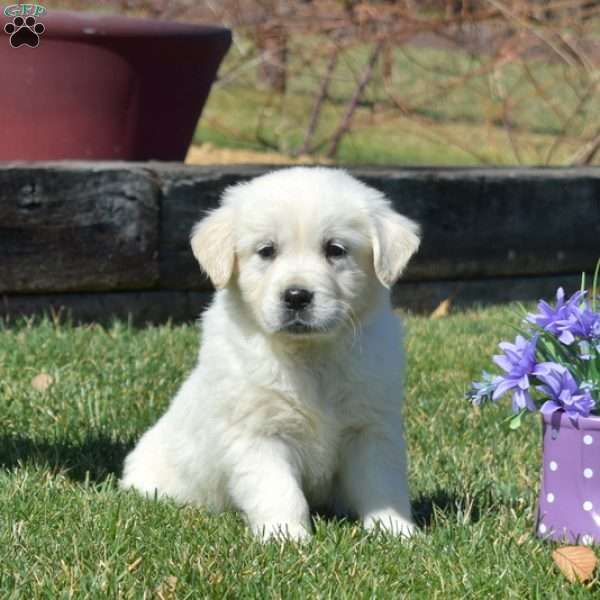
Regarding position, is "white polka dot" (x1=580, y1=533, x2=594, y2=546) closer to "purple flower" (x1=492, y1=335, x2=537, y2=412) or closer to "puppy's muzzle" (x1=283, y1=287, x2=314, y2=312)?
"purple flower" (x1=492, y1=335, x2=537, y2=412)

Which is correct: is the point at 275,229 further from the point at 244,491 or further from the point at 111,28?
the point at 111,28

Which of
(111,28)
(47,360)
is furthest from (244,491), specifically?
(111,28)

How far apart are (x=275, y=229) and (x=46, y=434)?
1233mm

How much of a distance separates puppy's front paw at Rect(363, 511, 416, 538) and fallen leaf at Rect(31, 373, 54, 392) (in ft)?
5.35

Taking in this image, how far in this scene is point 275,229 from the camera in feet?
11.0

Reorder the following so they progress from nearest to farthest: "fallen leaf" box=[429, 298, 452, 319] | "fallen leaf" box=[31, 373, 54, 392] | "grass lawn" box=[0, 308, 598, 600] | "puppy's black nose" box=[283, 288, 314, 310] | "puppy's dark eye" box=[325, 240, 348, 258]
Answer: "grass lawn" box=[0, 308, 598, 600], "puppy's black nose" box=[283, 288, 314, 310], "puppy's dark eye" box=[325, 240, 348, 258], "fallen leaf" box=[31, 373, 54, 392], "fallen leaf" box=[429, 298, 452, 319]

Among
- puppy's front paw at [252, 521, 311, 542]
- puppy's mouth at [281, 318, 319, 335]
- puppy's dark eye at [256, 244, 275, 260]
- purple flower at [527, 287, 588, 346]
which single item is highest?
purple flower at [527, 287, 588, 346]

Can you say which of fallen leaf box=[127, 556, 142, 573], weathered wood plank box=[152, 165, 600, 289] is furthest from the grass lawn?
weathered wood plank box=[152, 165, 600, 289]

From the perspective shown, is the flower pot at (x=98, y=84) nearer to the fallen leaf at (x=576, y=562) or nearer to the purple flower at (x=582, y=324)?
the purple flower at (x=582, y=324)

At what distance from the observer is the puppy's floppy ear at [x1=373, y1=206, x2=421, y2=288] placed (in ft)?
11.2

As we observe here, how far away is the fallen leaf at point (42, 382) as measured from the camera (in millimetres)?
4582

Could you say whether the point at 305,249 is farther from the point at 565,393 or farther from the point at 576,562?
the point at 576,562

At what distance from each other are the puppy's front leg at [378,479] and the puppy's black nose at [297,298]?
1.29ft

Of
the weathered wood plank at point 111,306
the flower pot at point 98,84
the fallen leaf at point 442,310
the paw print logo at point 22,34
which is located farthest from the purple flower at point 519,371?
the paw print logo at point 22,34
